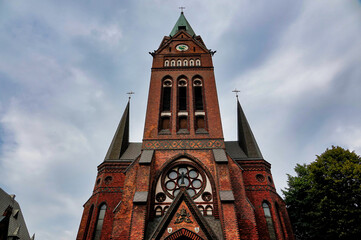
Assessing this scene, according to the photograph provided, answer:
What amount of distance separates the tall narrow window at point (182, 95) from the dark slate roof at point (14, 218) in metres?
21.8

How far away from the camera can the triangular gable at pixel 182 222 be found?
11227 mm

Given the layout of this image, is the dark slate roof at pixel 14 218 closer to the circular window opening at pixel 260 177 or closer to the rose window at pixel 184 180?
the rose window at pixel 184 180

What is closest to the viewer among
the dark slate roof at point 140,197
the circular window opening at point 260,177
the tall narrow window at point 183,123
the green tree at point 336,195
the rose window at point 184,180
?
the dark slate roof at point 140,197

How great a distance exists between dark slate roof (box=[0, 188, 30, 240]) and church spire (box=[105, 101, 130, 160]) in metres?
14.0

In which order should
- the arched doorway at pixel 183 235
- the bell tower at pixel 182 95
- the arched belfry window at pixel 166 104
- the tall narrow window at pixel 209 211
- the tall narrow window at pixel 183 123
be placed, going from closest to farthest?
the arched doorway at pixel 183 235 → the tall narrow window at pixel 209 211 → the bell tower at pixel 182 95 → the tall narrow window at pixel 183 123 → the arched belfry window at pixel 166 104

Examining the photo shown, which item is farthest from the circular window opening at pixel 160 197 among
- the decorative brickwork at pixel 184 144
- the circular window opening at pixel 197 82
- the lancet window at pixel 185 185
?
the circular window opening at pixel 197 82

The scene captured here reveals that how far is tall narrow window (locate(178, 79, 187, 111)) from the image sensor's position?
18406 mm

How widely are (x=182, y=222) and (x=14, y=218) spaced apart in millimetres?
25045

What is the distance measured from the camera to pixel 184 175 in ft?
46.9

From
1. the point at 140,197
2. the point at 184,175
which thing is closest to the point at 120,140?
the point at 184,175

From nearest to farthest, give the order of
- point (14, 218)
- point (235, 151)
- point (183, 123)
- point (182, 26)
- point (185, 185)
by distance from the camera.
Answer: point (185, 185), point (183, 123), point (235, 151), point (14, 218), point (182, 26)

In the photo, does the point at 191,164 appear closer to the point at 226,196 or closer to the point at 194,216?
the point at 226,196

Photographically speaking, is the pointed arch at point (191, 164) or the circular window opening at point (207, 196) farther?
the circular window opening at point (207, 196)

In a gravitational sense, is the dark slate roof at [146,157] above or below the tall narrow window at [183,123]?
below
